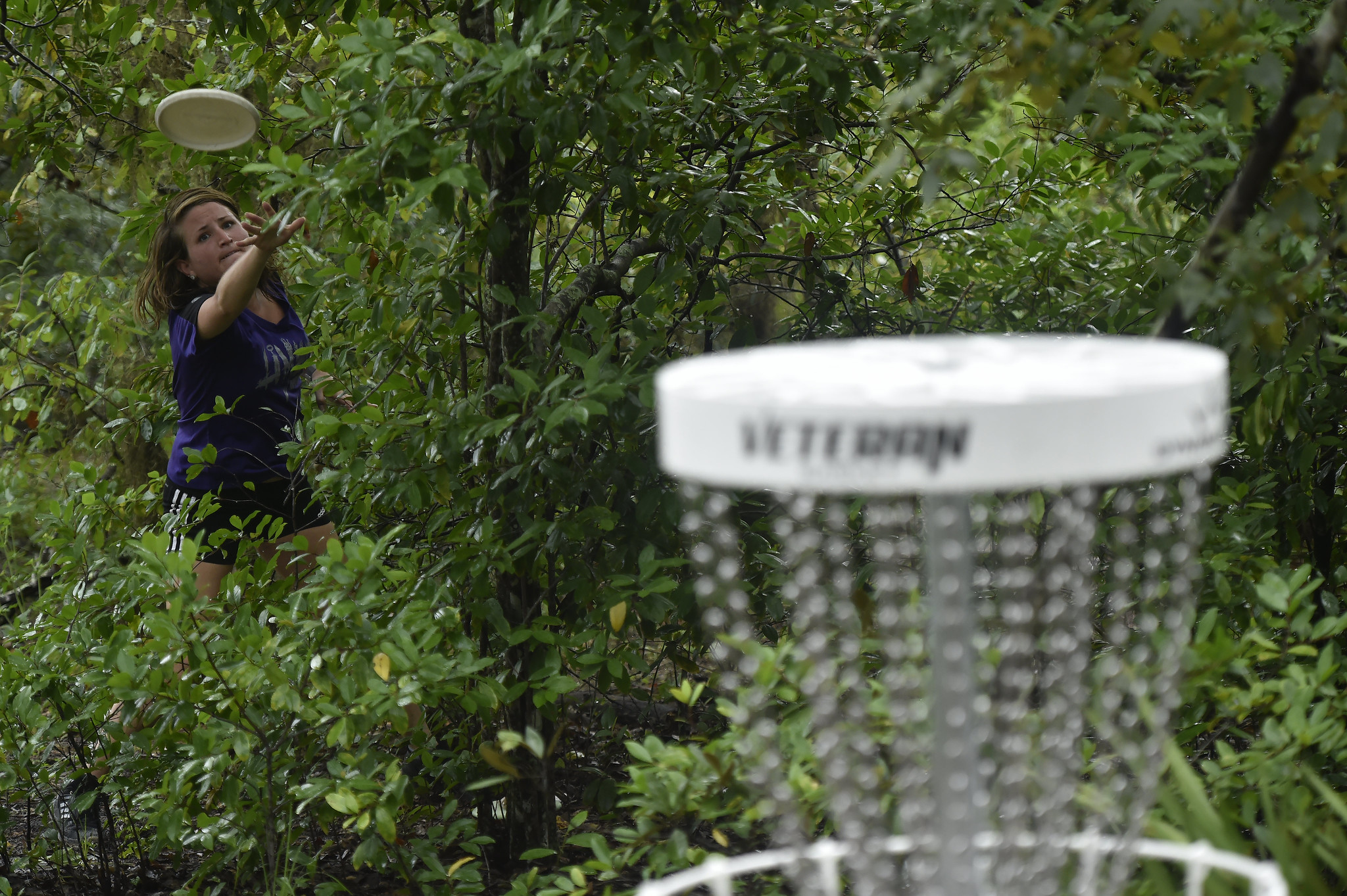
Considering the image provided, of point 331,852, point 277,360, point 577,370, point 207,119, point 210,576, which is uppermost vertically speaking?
point 207,119

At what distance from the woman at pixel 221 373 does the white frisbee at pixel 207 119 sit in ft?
1.24

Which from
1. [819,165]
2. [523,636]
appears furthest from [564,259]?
[523,636]

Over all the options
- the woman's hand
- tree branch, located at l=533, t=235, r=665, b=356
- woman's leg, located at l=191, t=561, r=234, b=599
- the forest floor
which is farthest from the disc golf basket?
woman's leg, located at l=191, t=561, r=234, b=599

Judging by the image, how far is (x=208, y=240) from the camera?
347 cm

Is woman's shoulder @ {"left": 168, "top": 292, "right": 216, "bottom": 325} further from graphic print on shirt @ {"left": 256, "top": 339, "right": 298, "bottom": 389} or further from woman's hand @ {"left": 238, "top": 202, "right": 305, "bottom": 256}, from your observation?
woman's hand @ {"left": 238, "top": 202, "right": 305, "bottom": 256}

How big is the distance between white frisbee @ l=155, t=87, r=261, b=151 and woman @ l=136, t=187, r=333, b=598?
14.9 inches

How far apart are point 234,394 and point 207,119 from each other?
35.8 inches

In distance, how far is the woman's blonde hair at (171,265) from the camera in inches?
135

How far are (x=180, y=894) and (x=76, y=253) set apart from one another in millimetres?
4161

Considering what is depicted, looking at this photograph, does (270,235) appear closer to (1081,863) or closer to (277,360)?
(277,360)

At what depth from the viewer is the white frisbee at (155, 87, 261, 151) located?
2742 mm

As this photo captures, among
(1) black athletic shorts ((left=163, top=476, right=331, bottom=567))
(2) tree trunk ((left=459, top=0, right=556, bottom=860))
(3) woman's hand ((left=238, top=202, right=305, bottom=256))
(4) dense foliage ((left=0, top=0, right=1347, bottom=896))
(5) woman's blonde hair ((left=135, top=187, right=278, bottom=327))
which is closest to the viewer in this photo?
(4) dense foliage ((left=0, top=0, right=1347, bottom=896))

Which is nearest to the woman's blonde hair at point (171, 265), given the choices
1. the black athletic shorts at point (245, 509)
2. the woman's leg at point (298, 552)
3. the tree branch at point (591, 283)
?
the black athletic shorts at point (245, 509)

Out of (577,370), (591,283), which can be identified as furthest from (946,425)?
(591,283)
